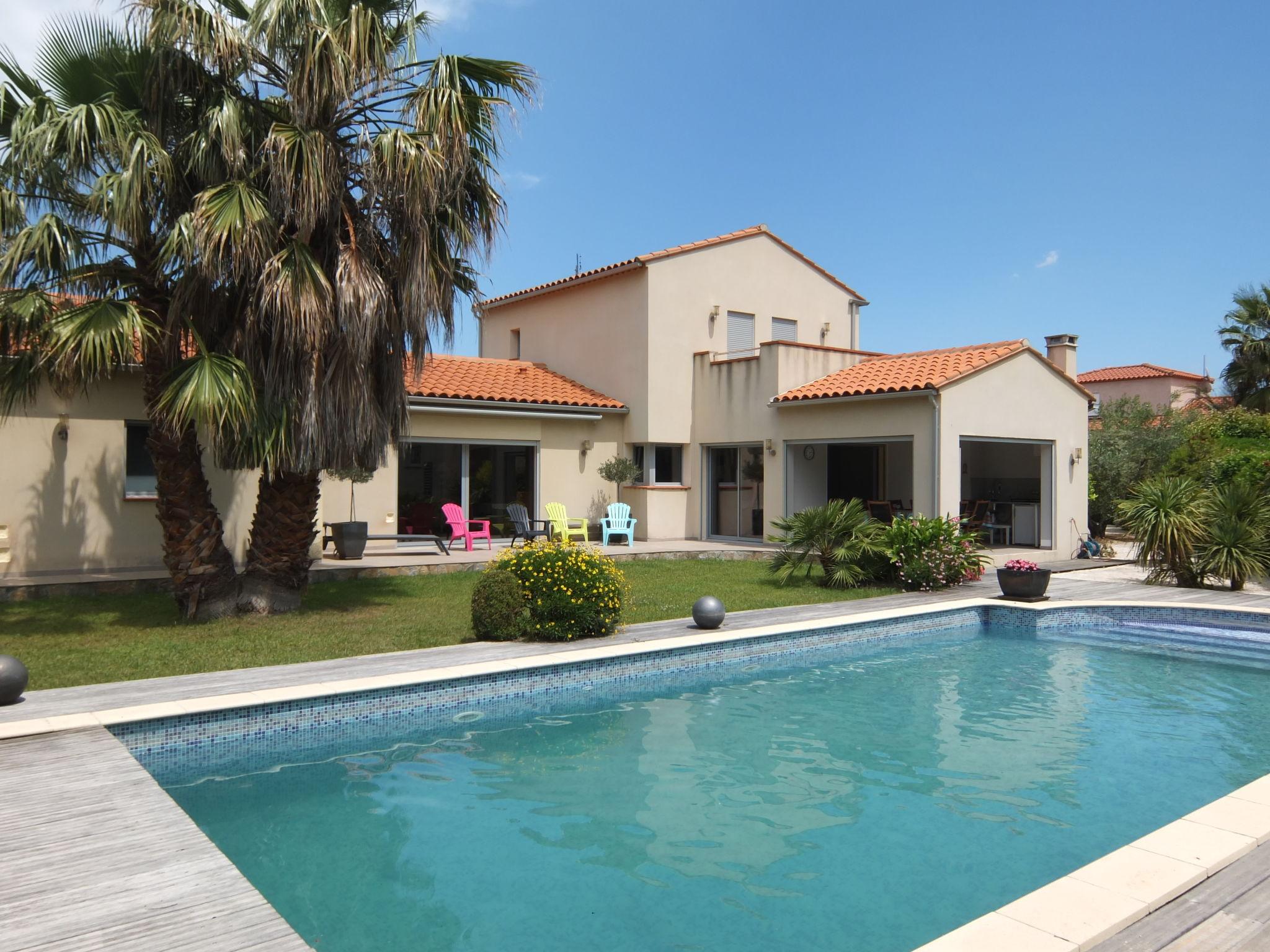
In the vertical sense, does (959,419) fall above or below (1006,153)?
below

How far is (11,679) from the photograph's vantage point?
6902 millimetres

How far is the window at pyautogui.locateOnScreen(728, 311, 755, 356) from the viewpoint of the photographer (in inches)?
911

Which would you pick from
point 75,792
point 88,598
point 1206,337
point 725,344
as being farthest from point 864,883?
point 1206,337

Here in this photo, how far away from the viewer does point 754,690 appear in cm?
941

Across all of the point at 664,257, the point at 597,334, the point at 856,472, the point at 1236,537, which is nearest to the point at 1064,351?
the point at 856,472

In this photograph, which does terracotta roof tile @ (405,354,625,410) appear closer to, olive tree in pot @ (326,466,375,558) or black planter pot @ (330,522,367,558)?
olive tree in pot @ (326,466,375,558)

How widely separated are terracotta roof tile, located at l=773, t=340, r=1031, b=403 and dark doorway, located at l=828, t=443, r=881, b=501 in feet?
9.17

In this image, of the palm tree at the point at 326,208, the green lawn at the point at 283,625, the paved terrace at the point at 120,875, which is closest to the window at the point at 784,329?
the green lawn at the point at 283,625

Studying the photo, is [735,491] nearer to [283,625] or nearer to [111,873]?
[283,625]

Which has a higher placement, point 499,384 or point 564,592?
point 499,384

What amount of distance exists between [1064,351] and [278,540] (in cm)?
1835

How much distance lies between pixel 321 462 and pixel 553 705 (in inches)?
182

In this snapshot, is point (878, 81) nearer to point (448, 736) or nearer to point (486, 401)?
point (486, 401)

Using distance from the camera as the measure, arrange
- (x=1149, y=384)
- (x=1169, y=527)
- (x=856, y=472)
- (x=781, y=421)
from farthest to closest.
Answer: (x=1149, y=384) < (x=856, y=472) < (x=781, y=421) < (x=1169, y=527)
